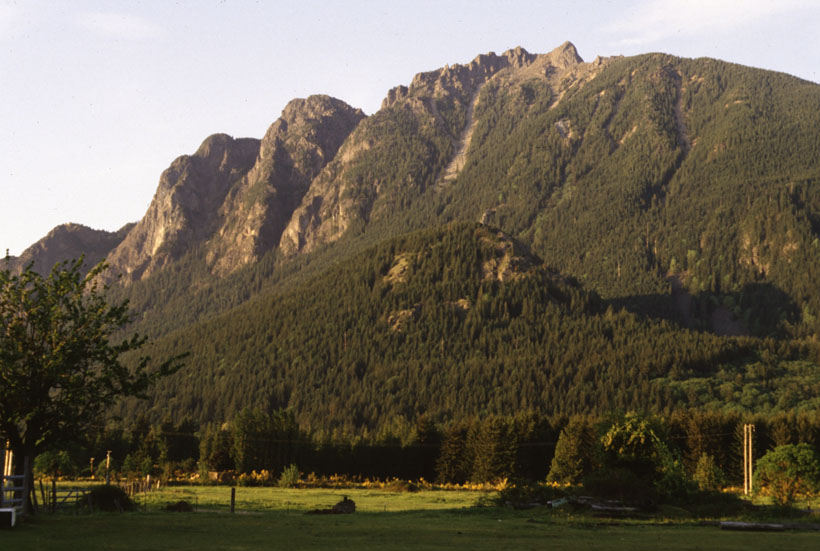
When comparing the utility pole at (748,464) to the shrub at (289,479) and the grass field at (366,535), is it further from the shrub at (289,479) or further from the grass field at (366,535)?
the shrub at (289,479)

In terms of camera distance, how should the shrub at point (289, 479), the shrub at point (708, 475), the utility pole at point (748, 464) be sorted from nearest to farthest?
the utility pole at point (748, 464), the shrub at point (708, 475), the shrub at point (289, 479)

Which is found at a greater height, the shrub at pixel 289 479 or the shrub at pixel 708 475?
the shrub at pixel 708 475

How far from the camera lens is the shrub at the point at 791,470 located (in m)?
80.6

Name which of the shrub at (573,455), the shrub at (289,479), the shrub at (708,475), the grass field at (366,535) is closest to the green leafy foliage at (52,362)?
the grass field at (366,535)

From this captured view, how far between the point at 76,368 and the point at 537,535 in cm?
2728

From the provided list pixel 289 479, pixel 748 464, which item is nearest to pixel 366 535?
pixel 748 464

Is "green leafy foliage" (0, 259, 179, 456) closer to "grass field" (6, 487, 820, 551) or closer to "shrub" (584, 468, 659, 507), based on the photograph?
"grass field" (6, 487, 820, 551)

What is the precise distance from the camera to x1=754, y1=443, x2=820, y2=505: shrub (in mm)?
80625

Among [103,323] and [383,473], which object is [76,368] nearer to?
[103,323]

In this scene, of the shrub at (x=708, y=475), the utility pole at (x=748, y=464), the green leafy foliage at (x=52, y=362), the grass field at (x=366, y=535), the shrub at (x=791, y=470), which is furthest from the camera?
the shrub at (x=708, y=475)

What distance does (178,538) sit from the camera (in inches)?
1282

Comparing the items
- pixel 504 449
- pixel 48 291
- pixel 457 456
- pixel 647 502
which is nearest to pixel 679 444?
pixel 504 449

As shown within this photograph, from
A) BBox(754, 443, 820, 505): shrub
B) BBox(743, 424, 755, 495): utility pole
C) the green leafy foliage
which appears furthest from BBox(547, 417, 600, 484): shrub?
the green leafy foliage

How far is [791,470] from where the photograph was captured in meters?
83.1
